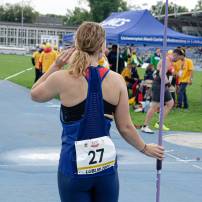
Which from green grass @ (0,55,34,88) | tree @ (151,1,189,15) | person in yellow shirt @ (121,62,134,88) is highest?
tree @ (151,1,189,15)

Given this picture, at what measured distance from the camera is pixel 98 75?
3.11m

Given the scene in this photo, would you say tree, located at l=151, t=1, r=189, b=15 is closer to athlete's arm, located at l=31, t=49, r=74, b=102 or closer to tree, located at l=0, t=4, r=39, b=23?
athlete's arm, located at l=31, t=49, r=74, b=102

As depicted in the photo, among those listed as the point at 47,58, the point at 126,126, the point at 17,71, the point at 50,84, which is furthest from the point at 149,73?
the point at 17,71

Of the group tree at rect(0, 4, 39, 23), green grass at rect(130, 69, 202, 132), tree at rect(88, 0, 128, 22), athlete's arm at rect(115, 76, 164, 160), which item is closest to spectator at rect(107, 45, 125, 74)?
green grass at rect(130, 69, 202, 132)

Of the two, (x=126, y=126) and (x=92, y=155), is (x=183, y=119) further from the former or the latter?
(x=92, y=155)

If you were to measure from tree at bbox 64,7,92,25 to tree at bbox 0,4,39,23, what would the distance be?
8495 mm

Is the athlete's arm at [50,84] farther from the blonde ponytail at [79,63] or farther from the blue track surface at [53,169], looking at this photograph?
the blue track surface at [53,169]

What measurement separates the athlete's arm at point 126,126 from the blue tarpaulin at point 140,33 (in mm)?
13215

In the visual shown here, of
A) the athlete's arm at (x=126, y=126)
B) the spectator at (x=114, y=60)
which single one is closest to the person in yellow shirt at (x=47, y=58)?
the spectator at (x=114, y=60)

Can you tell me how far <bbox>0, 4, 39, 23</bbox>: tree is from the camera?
110 m

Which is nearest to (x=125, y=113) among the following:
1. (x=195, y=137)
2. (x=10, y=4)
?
(x=195, y=137)

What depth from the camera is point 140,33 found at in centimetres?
1708

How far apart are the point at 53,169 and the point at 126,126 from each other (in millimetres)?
4227

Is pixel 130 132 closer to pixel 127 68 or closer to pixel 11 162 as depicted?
pixel 11 162
